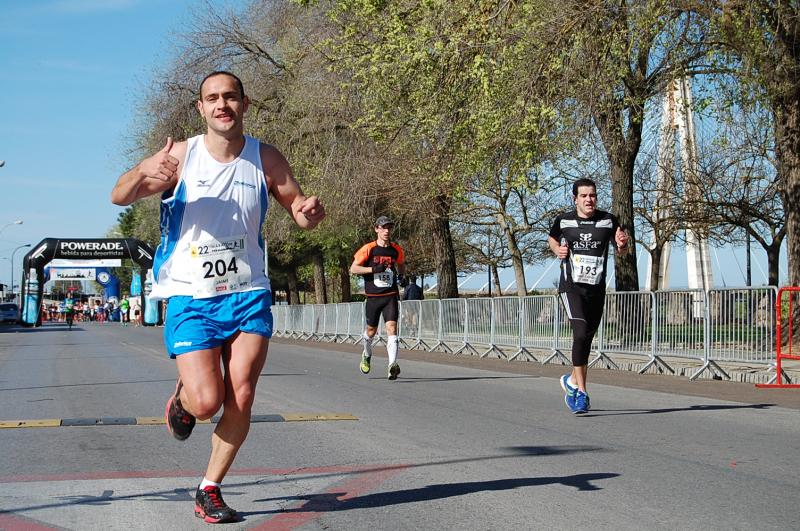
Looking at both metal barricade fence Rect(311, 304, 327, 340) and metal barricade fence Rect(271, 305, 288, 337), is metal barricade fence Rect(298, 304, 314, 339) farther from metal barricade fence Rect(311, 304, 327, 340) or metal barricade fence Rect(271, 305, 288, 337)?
metal barricade fence Rect(271, 305, 288, 337)

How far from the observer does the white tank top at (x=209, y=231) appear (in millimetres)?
4895

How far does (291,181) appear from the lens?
17.0 ft

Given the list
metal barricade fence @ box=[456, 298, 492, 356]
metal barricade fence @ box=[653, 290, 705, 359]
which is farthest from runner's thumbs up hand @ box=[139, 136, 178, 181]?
metal barricade fence @ box=[456, 298, 492, 356]

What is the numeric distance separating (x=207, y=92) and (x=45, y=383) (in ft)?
33.8

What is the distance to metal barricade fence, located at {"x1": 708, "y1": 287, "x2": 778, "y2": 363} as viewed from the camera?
13945 mm

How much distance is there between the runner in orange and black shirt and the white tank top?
333 inches

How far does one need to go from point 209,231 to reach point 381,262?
29.1ft

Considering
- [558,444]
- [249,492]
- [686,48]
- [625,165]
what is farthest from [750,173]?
[249,492]

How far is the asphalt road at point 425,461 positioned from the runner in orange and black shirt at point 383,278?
143 cm

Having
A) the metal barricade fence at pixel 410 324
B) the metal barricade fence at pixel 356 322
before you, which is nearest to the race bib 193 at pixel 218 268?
the metal barricade fence at pixel 410 324

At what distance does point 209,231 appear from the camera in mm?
4949

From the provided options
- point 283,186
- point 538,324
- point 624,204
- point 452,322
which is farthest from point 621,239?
point 452,322

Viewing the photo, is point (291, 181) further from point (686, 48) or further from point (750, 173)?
point (750, 173)

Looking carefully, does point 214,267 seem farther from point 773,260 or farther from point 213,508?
point 773,260
